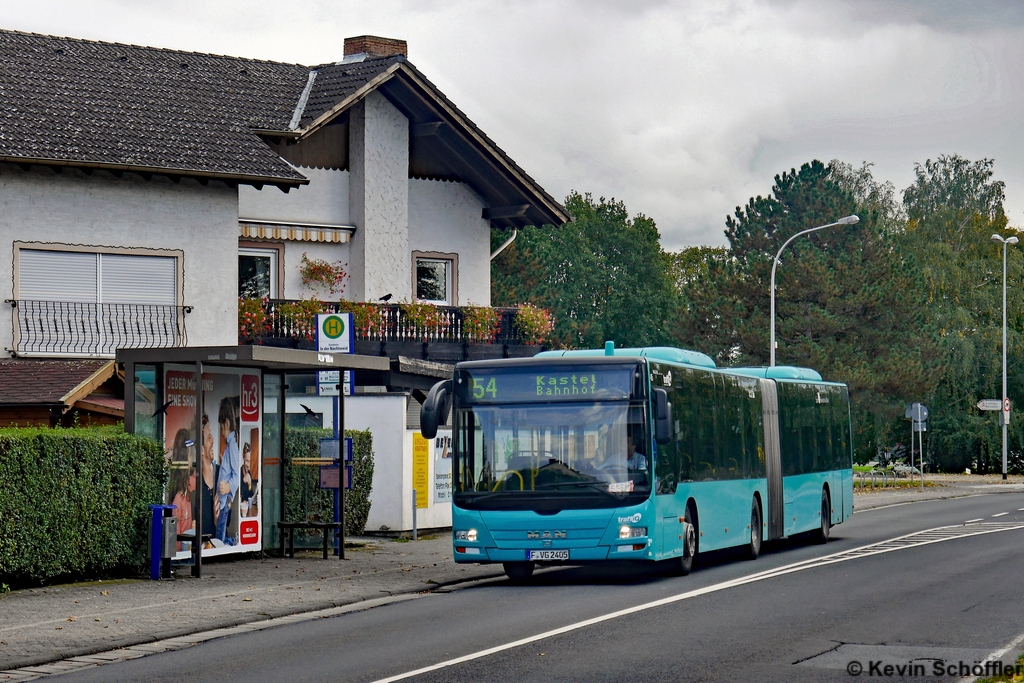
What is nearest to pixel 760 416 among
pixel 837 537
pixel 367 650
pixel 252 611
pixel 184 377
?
pixel 837 537

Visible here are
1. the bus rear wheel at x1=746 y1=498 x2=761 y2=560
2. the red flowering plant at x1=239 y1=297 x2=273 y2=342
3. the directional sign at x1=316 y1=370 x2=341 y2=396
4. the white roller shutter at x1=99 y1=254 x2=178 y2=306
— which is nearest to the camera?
the directional sign at x1=316 y1=370 x2=341 y2=396

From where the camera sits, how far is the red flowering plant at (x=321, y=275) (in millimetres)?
32375

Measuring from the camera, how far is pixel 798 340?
6372cm

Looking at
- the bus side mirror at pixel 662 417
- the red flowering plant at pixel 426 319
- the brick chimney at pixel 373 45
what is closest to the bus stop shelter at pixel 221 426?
the bus side mirror at pixel 662 417

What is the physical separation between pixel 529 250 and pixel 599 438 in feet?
222

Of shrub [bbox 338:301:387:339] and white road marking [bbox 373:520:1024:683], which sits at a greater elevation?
shrub [bbox 338:301:387:339]

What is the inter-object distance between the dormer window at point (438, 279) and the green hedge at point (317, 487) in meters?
9.87

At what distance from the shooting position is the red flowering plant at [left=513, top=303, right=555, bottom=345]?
35.0m

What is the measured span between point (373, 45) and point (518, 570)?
21.0m

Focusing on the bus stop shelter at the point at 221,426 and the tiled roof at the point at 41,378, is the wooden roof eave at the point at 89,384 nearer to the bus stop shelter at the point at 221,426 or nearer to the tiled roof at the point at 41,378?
the tiled roof at the point at 41,378

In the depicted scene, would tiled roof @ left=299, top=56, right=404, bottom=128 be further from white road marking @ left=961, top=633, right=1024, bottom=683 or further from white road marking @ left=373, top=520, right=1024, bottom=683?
white road marking @ left=961, top=633, right=1024, bottom=683

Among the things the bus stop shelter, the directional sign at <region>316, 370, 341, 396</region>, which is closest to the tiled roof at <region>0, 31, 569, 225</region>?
the bus stop shelter

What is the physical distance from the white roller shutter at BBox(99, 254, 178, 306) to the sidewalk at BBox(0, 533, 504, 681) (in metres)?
7.16

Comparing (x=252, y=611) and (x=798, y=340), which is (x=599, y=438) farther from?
(x=798, y=340)
